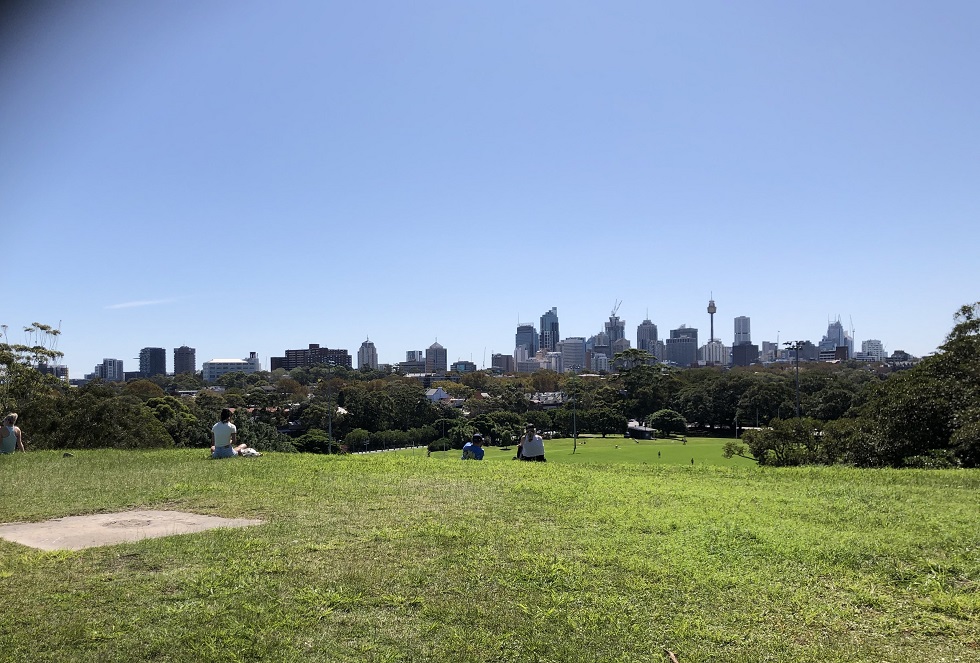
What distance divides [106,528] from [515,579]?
12.7 feet

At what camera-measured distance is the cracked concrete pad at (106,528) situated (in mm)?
5974

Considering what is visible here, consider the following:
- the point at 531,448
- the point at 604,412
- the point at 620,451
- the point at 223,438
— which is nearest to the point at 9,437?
the point at 223,438

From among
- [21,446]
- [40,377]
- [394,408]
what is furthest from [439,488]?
[394,408]

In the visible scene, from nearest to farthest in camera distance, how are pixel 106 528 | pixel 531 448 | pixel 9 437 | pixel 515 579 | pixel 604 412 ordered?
pixel 515 579 < pixel 106 528 < pixel 531 448 < pixel 9 437 < pixel 604 412

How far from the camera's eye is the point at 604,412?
71562 mm

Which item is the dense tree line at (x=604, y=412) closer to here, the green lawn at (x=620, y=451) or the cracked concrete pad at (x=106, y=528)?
the green lawn at (x=620, y=451)

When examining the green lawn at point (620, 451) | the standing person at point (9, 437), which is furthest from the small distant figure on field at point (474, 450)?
the green lawn at point (620, 451)

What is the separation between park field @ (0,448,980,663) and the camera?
3.78m

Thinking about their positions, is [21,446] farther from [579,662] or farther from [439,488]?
[579,662]

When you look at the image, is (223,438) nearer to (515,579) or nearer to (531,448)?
(531,448)

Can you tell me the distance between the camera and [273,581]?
4.76 metres

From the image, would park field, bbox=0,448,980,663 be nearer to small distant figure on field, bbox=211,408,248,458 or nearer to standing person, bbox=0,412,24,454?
small distant figure on field, bbox=211,408,248,458

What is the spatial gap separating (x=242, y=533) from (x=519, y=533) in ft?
7.35

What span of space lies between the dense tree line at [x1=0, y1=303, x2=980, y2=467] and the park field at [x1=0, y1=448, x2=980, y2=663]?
23.0 feet
